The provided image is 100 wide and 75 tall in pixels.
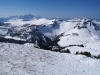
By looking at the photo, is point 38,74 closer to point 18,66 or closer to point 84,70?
point 18,66

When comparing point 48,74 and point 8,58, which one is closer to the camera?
point 48,74

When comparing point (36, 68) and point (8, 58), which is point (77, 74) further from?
point (8, 58)

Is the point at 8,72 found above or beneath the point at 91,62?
above

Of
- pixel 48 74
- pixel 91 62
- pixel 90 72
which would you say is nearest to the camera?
pixel 48 74

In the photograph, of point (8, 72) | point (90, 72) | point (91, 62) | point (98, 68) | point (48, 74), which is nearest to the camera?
point (8, 72)

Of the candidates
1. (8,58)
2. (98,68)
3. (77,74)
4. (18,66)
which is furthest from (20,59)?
(98,68)

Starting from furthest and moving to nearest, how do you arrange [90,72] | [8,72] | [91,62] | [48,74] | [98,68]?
1. [91,62]
2. [98,68]
3. [90,72]
4. [48,74]
5. [8,72]

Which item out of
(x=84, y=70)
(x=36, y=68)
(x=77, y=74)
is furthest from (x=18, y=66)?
(x=84, y=70)

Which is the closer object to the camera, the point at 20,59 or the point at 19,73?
the point at 19,73

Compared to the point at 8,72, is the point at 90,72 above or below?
below
